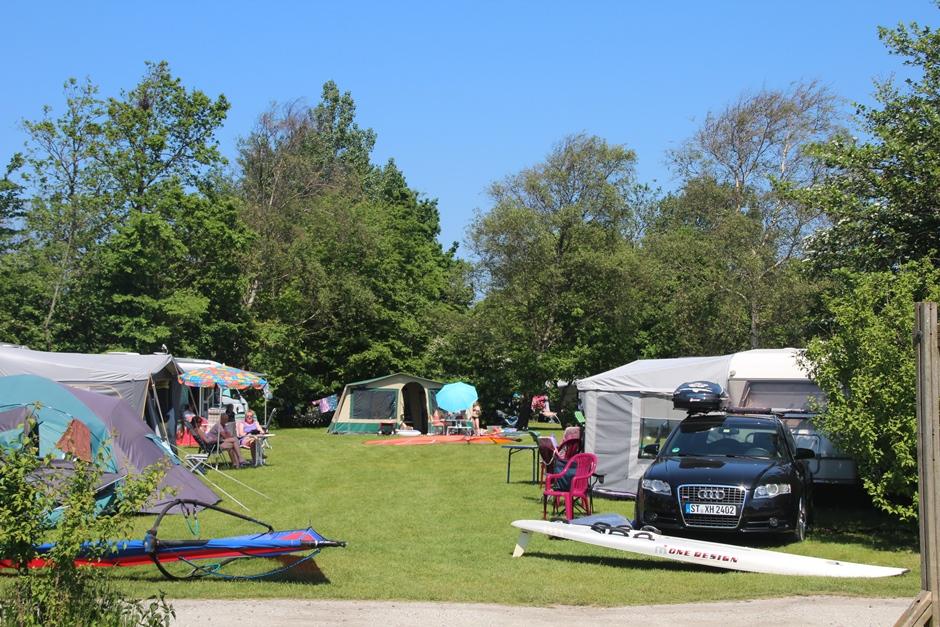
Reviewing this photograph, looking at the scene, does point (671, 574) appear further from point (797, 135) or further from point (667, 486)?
point (797, 135)

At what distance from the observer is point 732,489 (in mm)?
10625

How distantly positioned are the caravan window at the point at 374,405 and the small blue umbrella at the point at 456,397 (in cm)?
177

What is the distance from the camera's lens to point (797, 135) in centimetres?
3728

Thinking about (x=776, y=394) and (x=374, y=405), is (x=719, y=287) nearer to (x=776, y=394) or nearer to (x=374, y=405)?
(x=374, y=405)

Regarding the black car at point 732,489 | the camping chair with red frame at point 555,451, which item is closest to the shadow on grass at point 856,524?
the black car at point 732,489

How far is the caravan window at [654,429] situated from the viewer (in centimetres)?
1528

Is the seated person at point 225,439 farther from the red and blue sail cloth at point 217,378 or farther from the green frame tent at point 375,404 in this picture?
the green frame tent at point 375,404

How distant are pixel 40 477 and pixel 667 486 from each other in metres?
6.77

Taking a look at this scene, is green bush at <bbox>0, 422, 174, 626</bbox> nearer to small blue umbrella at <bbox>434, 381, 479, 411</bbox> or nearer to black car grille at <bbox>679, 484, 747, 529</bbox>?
black car grille at <bbox>679, 484, 747, 529</bbox>

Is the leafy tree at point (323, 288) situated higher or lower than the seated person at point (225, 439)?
higher

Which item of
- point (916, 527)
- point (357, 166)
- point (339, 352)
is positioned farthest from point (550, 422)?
point (916, 527)

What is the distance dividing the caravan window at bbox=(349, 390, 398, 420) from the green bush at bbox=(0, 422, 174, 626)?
29.3 m

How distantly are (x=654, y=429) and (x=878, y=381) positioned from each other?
521 centimetres

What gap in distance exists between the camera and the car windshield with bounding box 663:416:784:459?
1171cm
